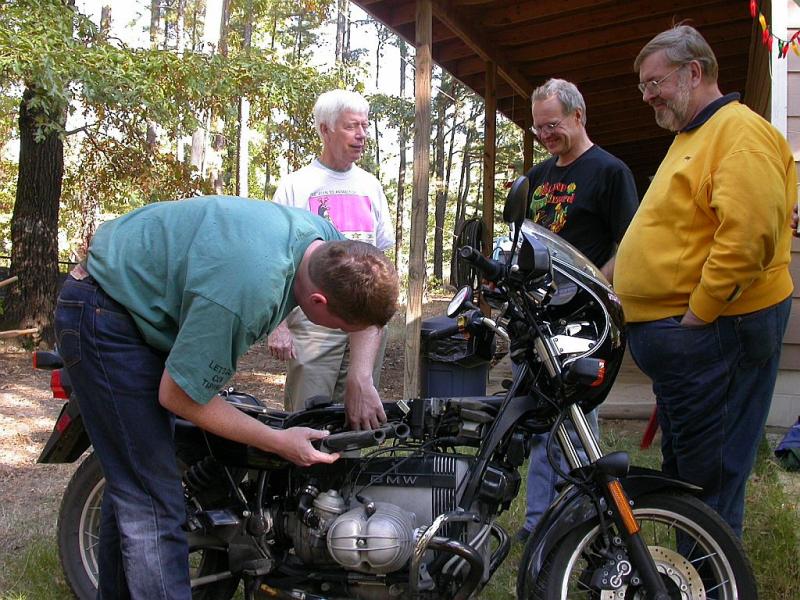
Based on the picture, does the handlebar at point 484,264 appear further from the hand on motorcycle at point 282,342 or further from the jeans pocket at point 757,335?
the hand on motorcycle at point 282,342

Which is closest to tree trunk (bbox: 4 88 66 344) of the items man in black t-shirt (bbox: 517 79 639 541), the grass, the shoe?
the grass

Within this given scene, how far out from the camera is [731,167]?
7.84 ft

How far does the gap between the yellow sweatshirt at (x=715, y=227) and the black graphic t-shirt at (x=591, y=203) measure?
0.58m

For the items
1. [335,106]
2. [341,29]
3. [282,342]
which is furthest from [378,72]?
[282,342]

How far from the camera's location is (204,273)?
198 centimetres

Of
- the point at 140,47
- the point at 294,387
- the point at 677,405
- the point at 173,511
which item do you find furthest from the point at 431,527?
the point at 140,47

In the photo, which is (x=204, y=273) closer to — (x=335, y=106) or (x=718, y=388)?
(x=718, y=388)

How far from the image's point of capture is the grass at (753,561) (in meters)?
2.99

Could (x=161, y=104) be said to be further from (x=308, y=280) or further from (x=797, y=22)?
(x=308, y=280)

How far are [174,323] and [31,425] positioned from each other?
15.8 ft

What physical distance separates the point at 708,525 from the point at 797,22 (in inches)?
150

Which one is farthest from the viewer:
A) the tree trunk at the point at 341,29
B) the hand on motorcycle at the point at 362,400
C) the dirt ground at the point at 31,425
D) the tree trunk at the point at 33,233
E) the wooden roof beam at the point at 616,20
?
the tree trunk at the point at 341,29

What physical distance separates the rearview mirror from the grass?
164cm

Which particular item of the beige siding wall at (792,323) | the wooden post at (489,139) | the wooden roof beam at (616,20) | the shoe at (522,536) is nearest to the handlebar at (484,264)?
the shoe at (522,536)
